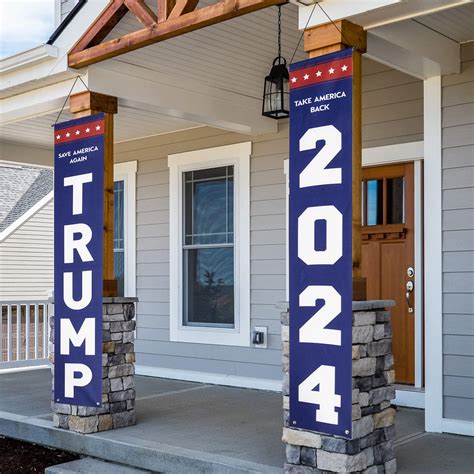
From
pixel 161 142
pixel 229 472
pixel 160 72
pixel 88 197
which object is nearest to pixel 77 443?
pixel 229 472

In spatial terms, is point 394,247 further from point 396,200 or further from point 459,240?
point 459,240

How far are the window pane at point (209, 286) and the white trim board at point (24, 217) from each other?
10123mm

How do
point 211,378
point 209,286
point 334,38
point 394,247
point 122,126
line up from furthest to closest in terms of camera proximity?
point 122,126 → point 209,286 → point 211,378 → point 394,247 → point 334,38

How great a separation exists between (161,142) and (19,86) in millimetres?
2347

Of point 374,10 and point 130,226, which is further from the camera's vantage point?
point 130,226

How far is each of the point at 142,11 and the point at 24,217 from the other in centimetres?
1290

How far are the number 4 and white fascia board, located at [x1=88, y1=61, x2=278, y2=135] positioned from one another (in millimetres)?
2733

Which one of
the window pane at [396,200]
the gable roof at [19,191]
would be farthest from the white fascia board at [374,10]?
the gable roof at [19,191]

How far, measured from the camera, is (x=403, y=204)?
5.68 metres

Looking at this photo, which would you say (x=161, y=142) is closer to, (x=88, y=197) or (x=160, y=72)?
(x=160, y=72)

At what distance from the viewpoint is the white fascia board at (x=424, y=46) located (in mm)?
3969

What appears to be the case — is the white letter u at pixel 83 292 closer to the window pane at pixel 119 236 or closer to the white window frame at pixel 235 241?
the white window frame at pixel 235 241

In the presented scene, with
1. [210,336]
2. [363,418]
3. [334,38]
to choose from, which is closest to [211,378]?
[210,336]

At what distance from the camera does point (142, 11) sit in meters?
4.47
